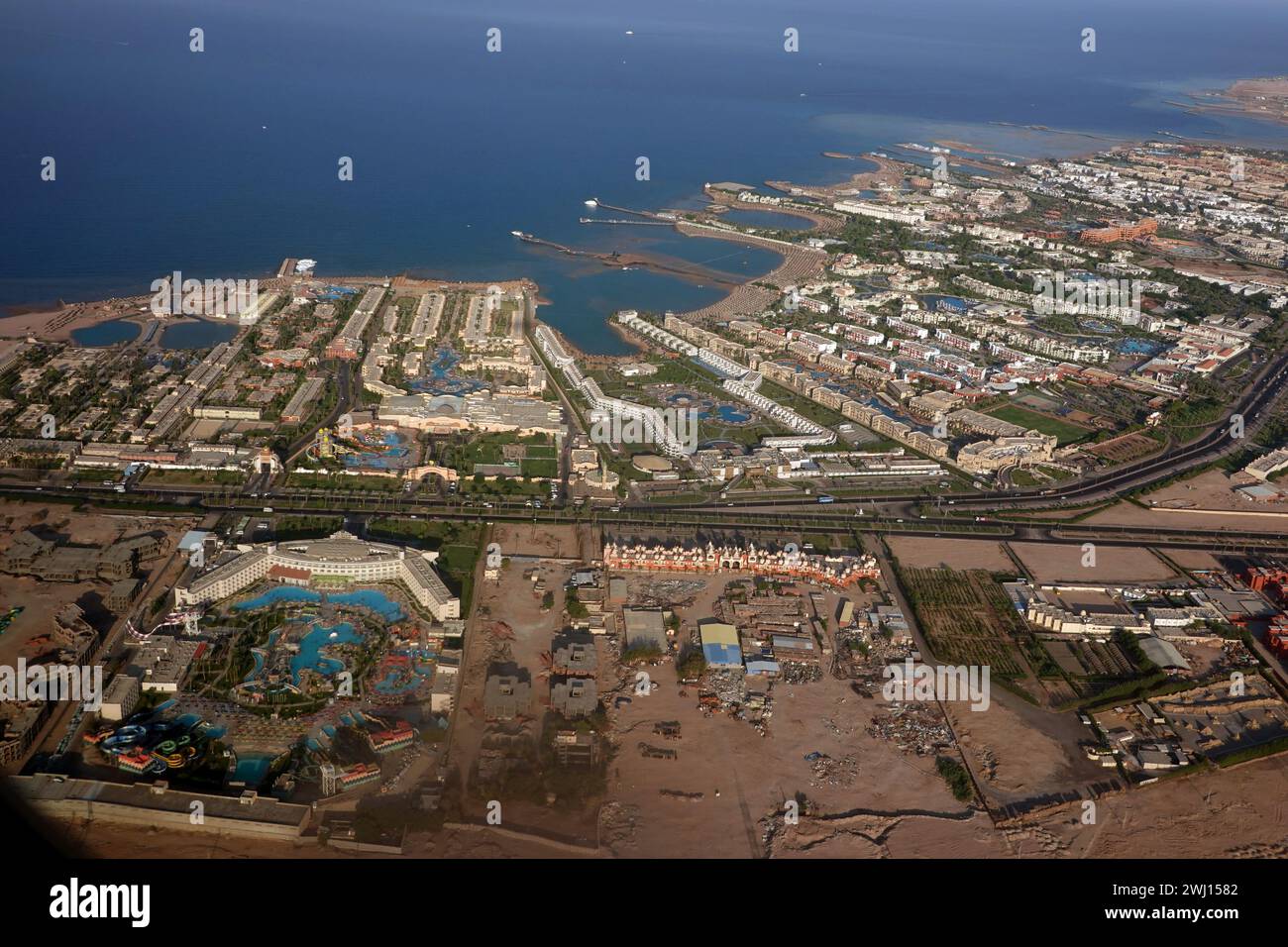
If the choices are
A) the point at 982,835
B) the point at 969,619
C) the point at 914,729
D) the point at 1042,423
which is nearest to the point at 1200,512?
the point at 1042,423

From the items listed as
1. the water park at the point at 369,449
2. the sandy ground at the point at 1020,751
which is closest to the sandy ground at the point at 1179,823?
the sandy ground at the point at 1020,751

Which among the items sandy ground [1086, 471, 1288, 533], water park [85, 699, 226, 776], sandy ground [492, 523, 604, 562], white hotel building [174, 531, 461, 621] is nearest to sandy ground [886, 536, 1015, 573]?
sandy ground [1086, 471, 1288, 533]

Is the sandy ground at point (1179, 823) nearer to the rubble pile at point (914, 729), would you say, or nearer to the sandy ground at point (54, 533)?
the rubble pile at point (914, 729)

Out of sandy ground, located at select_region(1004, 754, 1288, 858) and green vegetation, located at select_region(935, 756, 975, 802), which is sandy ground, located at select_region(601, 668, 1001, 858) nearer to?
A: green vegetation, located at select_region(935, 756, 975, 802)

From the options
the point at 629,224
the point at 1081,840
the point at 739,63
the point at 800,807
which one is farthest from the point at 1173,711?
the point at 739,63

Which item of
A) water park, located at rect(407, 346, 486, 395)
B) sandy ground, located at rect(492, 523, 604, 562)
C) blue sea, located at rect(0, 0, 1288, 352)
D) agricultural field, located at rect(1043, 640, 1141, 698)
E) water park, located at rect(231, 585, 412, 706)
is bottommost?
agricultural field, located at rect(1043, 640, 1141, 698)

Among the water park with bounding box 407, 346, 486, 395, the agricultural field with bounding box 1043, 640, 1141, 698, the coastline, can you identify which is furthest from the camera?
the coastline

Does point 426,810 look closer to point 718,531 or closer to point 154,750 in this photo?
point 154,750
